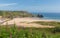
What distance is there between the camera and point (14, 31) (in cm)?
398

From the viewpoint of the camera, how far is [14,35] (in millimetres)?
3982

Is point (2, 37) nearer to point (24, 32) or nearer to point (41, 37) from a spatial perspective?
point (24, 32)

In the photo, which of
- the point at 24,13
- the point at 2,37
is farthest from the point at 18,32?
the point at 24,13

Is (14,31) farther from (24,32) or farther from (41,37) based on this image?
(41,37)

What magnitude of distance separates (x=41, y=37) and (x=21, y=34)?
1.33ft

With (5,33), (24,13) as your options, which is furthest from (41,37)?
(24,13)

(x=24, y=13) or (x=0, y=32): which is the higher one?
(x=0, y=32)

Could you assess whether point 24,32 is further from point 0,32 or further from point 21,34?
point 0,32

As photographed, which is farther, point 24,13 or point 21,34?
point 24,13

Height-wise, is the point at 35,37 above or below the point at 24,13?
above

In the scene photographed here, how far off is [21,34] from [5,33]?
1.04 feet

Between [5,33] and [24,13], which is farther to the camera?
[24,13]

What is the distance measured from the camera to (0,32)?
4.15 metres

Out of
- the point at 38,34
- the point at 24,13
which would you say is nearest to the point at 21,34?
the point at 38,34
